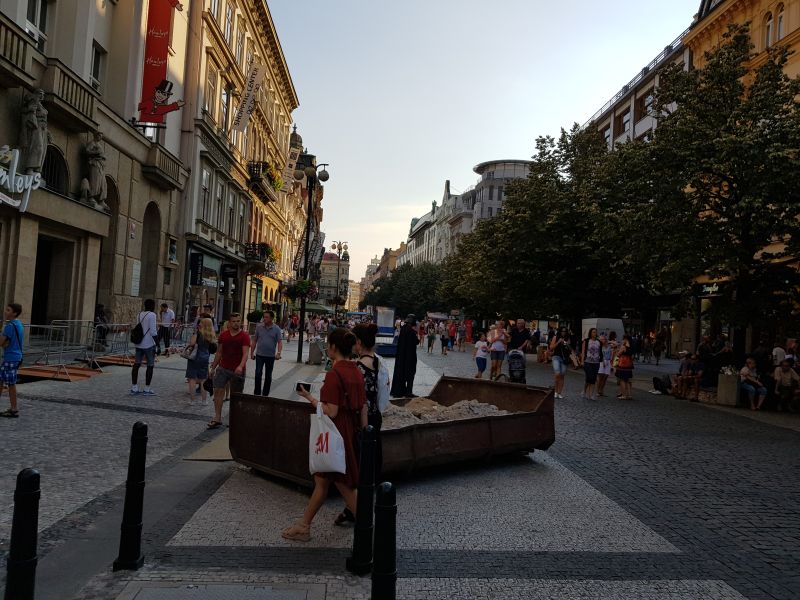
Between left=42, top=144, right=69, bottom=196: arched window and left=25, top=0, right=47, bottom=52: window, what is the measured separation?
256cm

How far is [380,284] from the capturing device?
114312 mm

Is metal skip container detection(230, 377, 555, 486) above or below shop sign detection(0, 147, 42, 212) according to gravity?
below

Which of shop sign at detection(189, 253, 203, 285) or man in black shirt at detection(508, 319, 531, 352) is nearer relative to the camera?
man in black shirt at detection(508, 319, 531, 352)

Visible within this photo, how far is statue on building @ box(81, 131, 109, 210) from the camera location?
17766mm

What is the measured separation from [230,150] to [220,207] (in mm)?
2997

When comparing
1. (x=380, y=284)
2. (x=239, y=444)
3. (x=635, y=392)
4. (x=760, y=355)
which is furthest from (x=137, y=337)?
(x=380, y=284)

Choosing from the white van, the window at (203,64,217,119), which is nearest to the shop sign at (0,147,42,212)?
the window at (203,64,217,119)

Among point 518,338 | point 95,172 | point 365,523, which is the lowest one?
point 365,523

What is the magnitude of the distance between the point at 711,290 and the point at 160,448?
1113 inches

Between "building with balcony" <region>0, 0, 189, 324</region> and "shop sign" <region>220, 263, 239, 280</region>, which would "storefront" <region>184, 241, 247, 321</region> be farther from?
"building with balcony" <region>0, 0, 189, 324</region>

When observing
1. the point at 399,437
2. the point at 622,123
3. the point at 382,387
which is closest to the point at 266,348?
the point at 399,437

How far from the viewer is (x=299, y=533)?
489cm

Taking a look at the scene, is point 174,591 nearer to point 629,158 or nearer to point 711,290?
point 629,158

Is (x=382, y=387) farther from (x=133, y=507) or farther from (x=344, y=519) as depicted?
(x=133, y=507)
